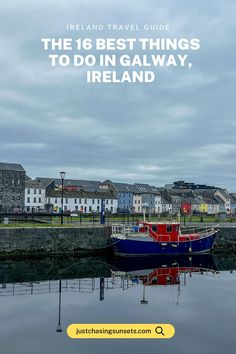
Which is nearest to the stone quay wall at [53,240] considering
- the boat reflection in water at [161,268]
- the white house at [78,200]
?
the boat reflection in water at [161,268]

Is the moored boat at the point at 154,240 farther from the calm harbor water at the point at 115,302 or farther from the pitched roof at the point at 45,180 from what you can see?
the pitched roof at the point at 45,180

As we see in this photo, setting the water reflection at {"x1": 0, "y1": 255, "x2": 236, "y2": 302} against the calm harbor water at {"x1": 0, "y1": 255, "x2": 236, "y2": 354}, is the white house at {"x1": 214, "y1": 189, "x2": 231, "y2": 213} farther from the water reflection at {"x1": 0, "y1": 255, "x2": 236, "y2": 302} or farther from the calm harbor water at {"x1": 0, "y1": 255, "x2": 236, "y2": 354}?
the calm harbor water at {"x1": 0, "y1": 255, "x2": 236, "y2": 354}

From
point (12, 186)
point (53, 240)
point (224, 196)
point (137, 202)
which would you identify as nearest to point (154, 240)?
point (53, 240)

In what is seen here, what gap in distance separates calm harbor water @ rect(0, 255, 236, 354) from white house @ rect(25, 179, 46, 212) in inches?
2809

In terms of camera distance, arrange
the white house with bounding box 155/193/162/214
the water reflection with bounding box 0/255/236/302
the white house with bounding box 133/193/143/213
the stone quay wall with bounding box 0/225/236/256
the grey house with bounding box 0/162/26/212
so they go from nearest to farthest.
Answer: the water reflection with bounding box 0/255/236/302 < the stone quay wall with bounding box 0/225/236/256 < the grey house with bounding box 0/162/26/212 < the white house with bounding box 133/193/143/213 < the white house with bounding box 155/193/162/214

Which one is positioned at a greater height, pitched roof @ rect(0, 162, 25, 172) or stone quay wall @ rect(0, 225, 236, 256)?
pitched roof @ rect(0, 162, 25, 172)

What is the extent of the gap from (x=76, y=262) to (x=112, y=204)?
8202 centimetres

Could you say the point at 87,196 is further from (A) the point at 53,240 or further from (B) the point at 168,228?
(A) the point at 53,240

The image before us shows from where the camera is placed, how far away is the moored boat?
34375 millimetres

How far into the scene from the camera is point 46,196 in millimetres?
104938

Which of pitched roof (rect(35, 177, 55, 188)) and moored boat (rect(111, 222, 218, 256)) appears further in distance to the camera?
pitched roof (rect(35, 177, 55, 188))

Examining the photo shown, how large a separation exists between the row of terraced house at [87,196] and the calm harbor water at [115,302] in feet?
175

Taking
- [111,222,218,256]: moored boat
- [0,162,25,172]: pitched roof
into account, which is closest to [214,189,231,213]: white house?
[0,162,25,172]: pitched roof

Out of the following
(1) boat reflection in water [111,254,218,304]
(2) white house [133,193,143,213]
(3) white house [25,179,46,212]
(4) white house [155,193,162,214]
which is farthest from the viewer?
(4) white house [155,193,162,214]
